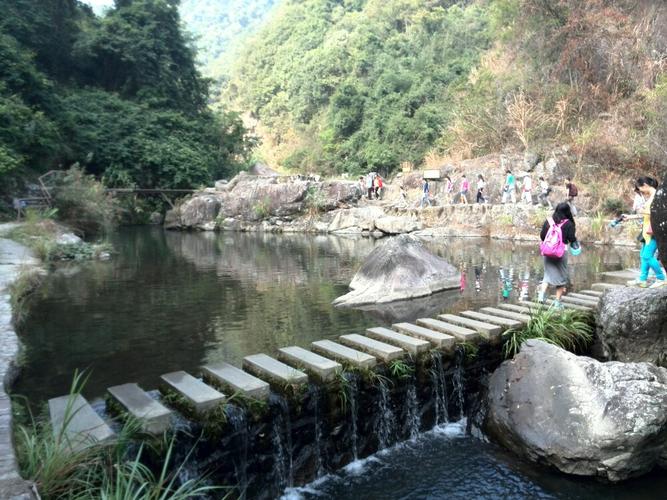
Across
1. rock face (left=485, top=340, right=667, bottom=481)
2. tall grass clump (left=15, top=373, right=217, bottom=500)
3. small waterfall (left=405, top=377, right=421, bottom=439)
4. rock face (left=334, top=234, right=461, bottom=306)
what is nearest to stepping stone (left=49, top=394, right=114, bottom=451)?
tall grass clump (left=15, top=373, right=217, bottom=500)

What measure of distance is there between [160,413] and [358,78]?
39.4m

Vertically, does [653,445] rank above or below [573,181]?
below

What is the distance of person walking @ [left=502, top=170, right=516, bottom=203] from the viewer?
20877 mm

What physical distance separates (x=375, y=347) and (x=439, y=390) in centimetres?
79

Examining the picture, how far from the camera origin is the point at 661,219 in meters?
3.40

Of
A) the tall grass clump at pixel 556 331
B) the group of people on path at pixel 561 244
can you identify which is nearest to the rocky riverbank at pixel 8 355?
the tall grass clump at pixel 556 331

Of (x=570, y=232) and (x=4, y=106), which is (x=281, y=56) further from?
(x=570, y=232)

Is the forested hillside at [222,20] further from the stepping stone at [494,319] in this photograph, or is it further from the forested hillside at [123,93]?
the stepping stone at [494,319]

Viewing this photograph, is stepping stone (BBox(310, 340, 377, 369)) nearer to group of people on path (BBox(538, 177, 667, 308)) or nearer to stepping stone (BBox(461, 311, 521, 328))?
stepping stone (BBox(461, 311, 521, 328))

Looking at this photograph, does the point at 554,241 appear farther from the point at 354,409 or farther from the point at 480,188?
the point at 480,188

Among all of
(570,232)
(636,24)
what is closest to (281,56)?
(636,24)

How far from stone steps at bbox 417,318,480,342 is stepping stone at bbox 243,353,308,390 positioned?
1938 millimetres

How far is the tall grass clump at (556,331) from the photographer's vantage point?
18.7 ft

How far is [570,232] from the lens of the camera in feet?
22.1
